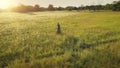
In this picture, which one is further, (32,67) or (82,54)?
(82,54)

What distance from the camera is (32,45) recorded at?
1494 centimetres

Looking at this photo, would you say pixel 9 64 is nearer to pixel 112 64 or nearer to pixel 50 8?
pixel 112 64

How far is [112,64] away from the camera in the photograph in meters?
10.2

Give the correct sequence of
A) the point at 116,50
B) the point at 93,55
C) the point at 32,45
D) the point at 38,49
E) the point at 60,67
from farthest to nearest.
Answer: the point at 32,45
the point at 38,49
the point at 116,50
the point at 93,55
the point at 60,67

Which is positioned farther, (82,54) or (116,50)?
(116,50)

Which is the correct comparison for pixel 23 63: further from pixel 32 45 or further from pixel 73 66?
pixel 32 45

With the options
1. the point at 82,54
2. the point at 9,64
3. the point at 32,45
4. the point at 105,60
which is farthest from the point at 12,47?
the point at 105,60

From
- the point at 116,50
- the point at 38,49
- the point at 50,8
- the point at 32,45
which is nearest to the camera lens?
the point at 116,50

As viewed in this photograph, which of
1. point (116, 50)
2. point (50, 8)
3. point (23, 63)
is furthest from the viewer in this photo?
point (50, 8)

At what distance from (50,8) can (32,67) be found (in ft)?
381

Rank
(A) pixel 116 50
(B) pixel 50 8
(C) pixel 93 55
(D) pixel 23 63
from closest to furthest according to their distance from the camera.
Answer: (D) pixel 23 63
(C) pixel 93 55
(A) pixel 116 50
(B) pixel 50 8

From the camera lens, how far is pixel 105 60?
10.8 meters

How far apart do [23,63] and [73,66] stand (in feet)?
8.78

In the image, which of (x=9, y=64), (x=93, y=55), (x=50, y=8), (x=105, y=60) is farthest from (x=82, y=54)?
(x=50, y=8)
